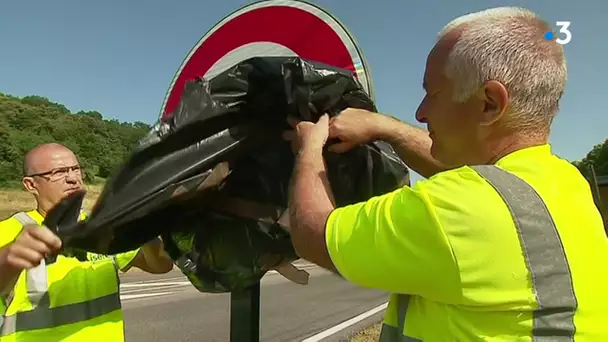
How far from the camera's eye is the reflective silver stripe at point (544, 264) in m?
1.24

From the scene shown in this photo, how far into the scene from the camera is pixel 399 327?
1458 mm

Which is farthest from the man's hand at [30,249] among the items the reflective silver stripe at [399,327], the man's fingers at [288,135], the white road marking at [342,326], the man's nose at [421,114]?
the white road marking at [342,326]

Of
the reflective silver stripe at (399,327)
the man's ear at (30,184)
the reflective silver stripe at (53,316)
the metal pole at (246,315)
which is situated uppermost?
the man's ear at (30,184)

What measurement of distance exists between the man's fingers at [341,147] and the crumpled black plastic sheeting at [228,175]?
0.04 meters

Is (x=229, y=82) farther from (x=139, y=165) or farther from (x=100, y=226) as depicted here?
(x=100, y=226)

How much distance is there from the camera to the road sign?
86.7 inches

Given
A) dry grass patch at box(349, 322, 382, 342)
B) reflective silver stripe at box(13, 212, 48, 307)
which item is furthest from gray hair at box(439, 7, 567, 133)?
dry grass patch at box(349, 322, 382, 342)

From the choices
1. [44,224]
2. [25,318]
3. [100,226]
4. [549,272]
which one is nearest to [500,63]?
[549,272]

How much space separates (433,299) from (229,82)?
2.83ft

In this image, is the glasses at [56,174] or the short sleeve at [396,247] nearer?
the short sleeve at [396,247]

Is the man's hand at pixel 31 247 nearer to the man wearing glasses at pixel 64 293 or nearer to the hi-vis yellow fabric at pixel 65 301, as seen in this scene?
the man wearing glasses at pixel 64 293

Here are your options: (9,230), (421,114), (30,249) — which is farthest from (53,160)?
(421,114)

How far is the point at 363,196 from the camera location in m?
1.91

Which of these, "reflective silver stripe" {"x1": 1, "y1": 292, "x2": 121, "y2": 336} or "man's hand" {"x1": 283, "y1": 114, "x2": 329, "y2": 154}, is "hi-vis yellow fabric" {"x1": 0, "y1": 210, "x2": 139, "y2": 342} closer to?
"reflective silver stripe" {"x1": 1, "y1": 292, "x2": 121, "y2": 336}
